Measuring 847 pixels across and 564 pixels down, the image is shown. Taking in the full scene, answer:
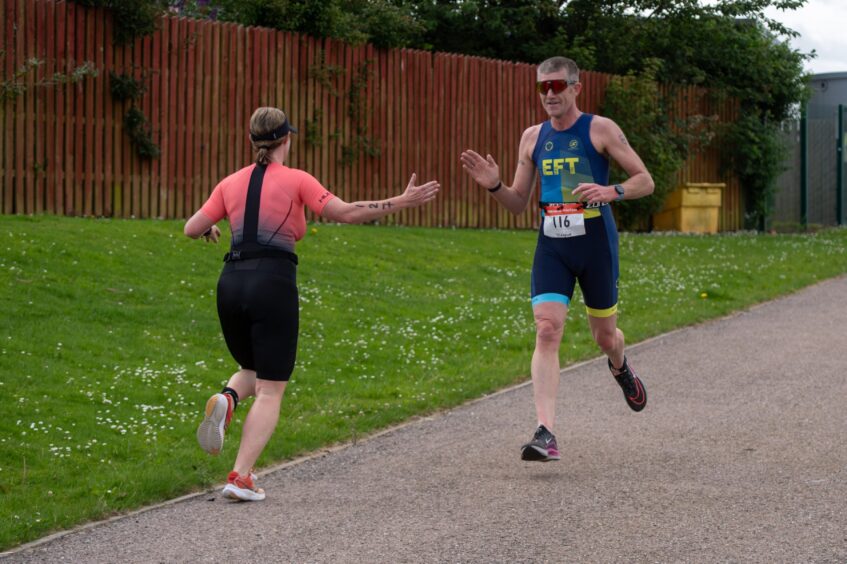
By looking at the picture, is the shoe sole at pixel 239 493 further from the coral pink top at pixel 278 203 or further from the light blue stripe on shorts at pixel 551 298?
the light blue stripe on shorts at pixel 551 298

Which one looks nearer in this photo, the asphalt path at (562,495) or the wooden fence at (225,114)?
the asphalt path at (562,495)

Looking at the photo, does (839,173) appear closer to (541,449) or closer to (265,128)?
(541,449)

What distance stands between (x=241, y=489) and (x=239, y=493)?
0.08ft

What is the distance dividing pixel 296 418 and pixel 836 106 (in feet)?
73.3

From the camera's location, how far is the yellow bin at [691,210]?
24.6 meters

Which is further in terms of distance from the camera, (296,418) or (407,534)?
(296,418)

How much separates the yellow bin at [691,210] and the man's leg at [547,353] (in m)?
17.8

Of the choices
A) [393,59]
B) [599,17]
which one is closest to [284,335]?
[393,59]

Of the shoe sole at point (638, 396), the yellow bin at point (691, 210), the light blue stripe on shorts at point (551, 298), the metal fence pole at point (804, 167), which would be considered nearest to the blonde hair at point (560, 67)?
the light blue stripe on shorts at point (551, 298)

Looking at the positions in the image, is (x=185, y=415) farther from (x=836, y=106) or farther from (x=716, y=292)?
(x=836, y=106)

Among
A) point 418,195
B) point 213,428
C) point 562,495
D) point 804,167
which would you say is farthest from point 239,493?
point 804,167

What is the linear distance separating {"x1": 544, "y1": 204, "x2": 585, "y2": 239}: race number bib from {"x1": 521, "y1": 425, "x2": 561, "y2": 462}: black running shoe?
1.10 metres

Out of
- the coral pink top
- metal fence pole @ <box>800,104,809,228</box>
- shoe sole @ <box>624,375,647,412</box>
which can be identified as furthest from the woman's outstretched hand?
metal fence pole @ <box>800,104,809,228</box>

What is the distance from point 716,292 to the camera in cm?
1495
